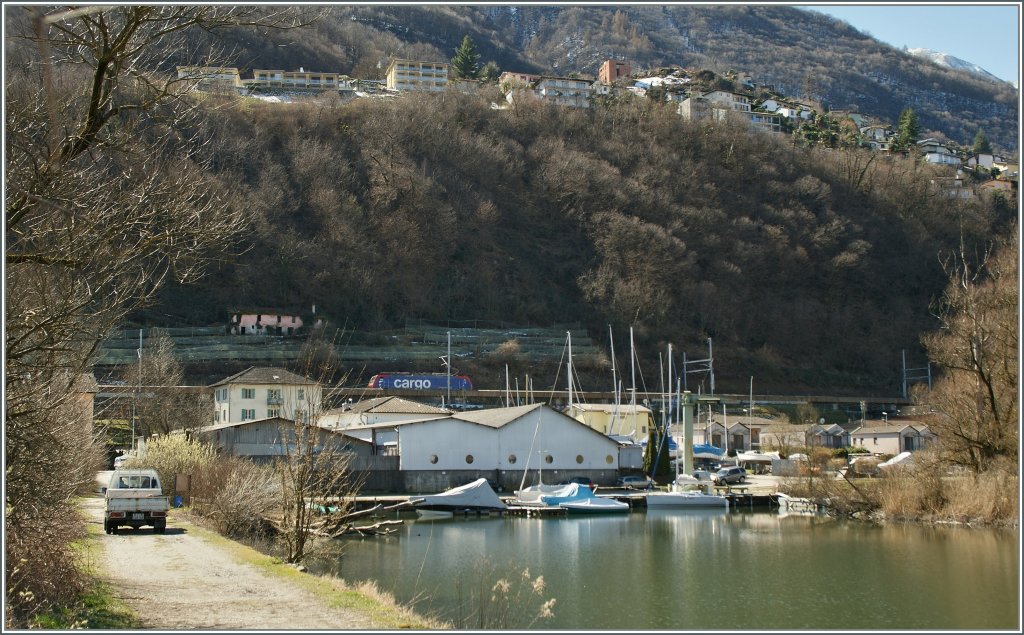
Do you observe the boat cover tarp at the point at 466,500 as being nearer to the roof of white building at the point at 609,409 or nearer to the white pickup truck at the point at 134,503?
the white pickup truck at the point at 134,503

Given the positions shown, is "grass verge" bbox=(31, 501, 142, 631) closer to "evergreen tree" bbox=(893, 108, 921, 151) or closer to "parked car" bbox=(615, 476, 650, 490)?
"parked car" bbox=(615, 476, 650, 490)

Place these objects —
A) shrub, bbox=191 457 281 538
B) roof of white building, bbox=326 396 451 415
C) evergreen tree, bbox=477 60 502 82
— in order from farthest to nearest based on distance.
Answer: evergreen tree, bbox=477 60 502 82 < roof of white building, bbox=326 396 451 415 < shrub, bbox=191 457 281 538

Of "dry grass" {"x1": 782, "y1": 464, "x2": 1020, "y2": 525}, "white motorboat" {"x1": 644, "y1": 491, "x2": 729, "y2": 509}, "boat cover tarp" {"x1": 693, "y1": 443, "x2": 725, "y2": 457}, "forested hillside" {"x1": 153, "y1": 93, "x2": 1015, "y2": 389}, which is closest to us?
"dry grass" {"x1": 782, "y1": 464, "x2": 1020, "y2": 525}

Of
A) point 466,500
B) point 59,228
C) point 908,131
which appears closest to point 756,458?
point 466,500

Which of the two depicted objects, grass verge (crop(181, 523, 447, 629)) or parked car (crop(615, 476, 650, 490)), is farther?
parked car (crop(615, 476, 650, 490))

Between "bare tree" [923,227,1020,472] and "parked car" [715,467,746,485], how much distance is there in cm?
1877

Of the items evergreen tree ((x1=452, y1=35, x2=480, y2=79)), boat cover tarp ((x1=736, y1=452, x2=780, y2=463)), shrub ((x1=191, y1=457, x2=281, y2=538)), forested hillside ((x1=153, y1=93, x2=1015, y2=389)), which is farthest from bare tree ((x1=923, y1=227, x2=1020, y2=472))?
evergreen tree ((x1=452, y1=35, x2=480, y2=79))

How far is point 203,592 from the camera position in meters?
15.0

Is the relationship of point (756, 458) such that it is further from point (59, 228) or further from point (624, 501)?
point (59, 228)

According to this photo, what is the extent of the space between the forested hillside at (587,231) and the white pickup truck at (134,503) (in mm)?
67418

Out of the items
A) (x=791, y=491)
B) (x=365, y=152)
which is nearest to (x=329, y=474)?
(x=791, y=491)

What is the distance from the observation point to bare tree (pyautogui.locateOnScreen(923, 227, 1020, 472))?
31109mm

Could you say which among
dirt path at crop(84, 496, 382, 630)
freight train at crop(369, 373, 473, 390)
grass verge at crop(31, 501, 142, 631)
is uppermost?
freight train at crop(369, 373, 473, 390)

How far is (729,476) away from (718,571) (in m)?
27.8
